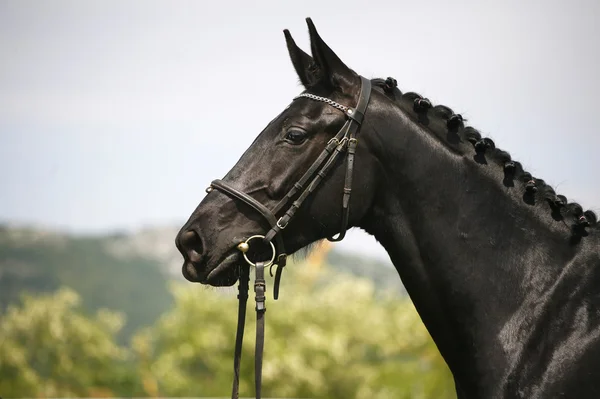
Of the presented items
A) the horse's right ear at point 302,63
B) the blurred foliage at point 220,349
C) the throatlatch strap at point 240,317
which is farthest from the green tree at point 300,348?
the horse's right ear at point 302,63

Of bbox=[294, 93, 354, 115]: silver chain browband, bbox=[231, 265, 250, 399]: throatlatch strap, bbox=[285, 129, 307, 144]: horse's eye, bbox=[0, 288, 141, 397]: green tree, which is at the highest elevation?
bbox=[294, 93, 354, 115]: silver chain browband

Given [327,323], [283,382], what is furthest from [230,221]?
[327,323]

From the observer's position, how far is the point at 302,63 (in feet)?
14.9

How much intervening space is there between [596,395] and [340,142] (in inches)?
78.2

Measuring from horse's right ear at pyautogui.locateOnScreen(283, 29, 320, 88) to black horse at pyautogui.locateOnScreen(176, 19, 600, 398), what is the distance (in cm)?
11

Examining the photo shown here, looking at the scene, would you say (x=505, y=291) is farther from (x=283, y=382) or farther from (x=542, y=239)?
(x=283, y=382)

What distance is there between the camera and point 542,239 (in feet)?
13.3

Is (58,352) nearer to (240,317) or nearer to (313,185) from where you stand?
(240,317)

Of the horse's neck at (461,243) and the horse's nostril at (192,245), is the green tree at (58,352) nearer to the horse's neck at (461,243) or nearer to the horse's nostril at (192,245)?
the horse's nostril at (192,245)

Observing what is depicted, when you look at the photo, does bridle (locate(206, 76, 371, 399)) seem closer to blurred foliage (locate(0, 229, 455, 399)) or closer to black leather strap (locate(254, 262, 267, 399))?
black leather strap (locate(254, 262, 267, 399))

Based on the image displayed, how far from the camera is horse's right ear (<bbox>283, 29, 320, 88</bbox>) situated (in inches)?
177

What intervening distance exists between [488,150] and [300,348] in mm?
29886

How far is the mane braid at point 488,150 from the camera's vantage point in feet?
13.5

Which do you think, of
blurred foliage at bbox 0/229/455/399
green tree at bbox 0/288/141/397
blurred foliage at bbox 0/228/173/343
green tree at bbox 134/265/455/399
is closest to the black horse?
blurred foliage at bbox 0/229/455/399
